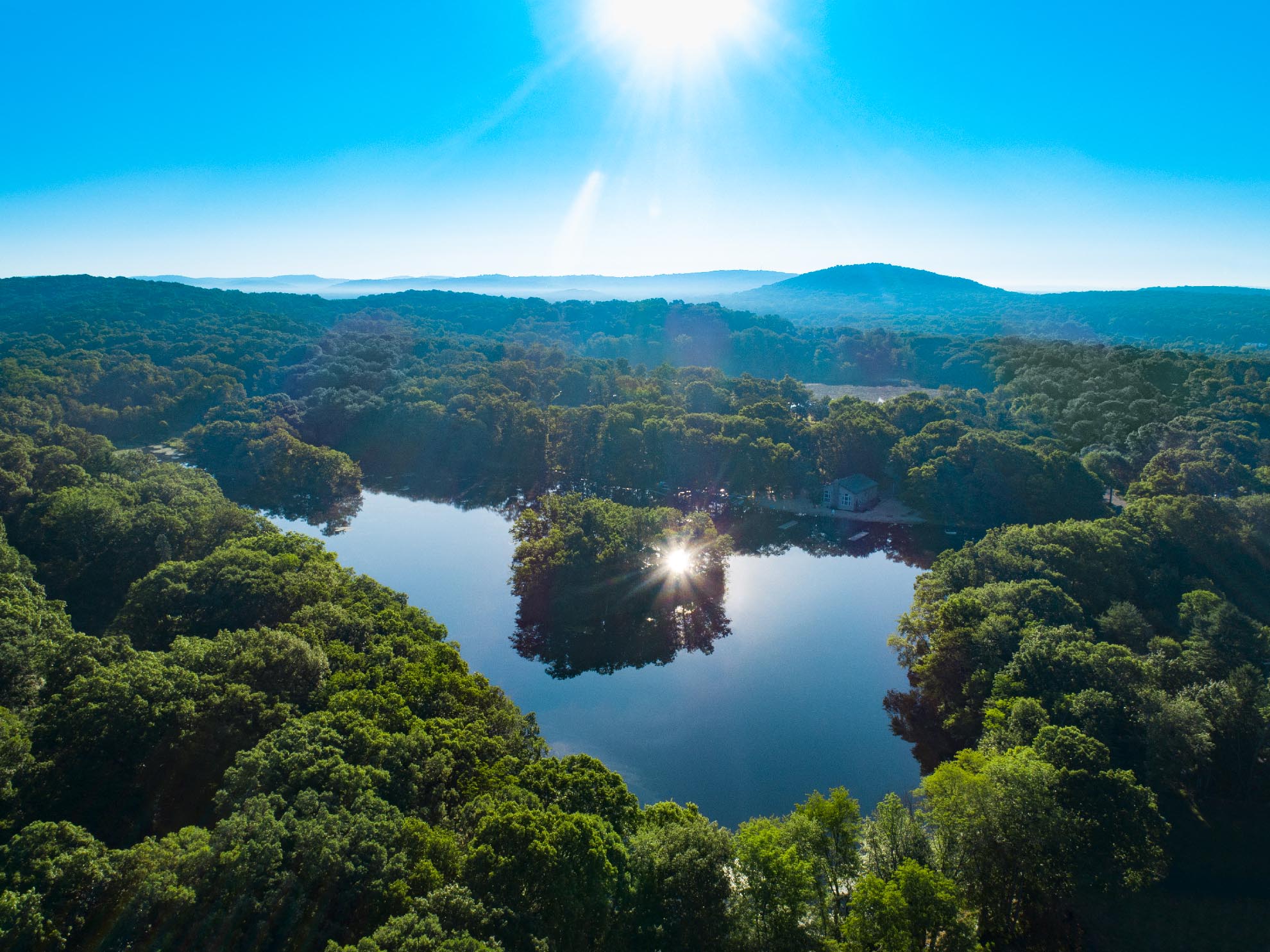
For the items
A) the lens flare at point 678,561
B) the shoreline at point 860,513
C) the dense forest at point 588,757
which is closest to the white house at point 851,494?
the shoreline at point 860,513

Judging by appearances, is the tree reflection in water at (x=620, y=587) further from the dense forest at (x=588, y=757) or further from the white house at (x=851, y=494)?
the white house at (x=851, y=494)

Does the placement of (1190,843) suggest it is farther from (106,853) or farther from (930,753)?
(106,853)

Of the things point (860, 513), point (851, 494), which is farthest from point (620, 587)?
point (860, 513)

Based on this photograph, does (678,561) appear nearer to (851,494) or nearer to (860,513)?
(851,494)

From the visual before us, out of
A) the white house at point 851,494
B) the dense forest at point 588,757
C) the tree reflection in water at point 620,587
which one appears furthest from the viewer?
the white house at point 851,494

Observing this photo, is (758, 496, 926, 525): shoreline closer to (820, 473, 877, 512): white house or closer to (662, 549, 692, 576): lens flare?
(820, 473, 877, 512): white house

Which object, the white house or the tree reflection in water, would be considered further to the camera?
the white house

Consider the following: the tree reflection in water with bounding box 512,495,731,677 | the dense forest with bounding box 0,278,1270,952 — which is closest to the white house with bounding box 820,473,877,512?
the dense forest with bounding box 0,278,1270,952
